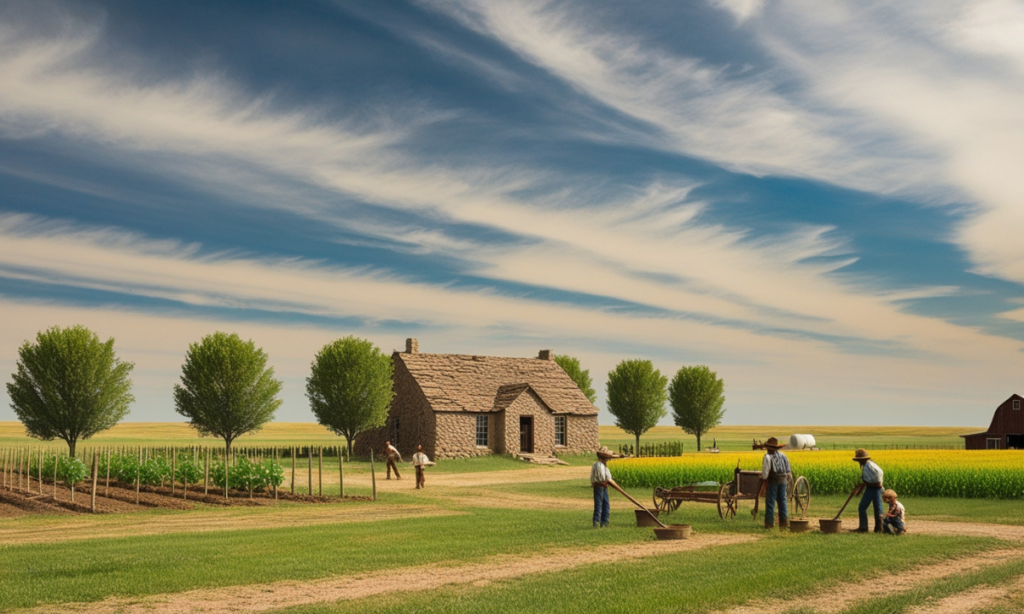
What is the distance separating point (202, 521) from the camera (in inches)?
810

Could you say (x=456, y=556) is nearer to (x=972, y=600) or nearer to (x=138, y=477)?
(x=972, y=600)

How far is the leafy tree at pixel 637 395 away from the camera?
216ft

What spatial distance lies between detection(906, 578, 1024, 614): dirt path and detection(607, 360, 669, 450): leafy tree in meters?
53.6

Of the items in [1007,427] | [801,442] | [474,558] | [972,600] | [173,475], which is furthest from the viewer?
[1007,427]

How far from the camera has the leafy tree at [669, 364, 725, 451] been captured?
68062 millimetres

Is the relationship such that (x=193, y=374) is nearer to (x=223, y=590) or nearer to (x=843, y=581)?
(x=223, y=590)

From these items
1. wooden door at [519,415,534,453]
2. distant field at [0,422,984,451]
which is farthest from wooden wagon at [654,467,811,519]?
distant field at [0,422,984,451]

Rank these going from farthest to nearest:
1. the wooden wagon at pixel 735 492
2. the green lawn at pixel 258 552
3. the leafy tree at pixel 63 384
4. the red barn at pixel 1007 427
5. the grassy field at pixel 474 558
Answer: the red barn at pixel 1007 427, the leafy tree at pixel 63 384, the wooden wagon at pixel 735 492, the green lawn at pixel 258 552, the grassy field at pixel 474 558

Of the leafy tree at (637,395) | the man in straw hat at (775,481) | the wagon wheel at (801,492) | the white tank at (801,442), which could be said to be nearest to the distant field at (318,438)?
the leafy tree at (637,395)

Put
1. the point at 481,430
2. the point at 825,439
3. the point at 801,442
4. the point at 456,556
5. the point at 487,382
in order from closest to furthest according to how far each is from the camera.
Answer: the point at 456,556, the point at 481,430, the point at 487,382, the point at 801,442, the point at 825,439

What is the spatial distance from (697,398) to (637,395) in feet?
18.3

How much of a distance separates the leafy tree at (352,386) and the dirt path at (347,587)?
36553 mm

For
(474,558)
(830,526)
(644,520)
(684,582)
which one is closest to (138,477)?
(474,558)

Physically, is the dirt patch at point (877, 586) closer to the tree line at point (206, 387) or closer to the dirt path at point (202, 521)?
the dirt path at point (202, 521)
